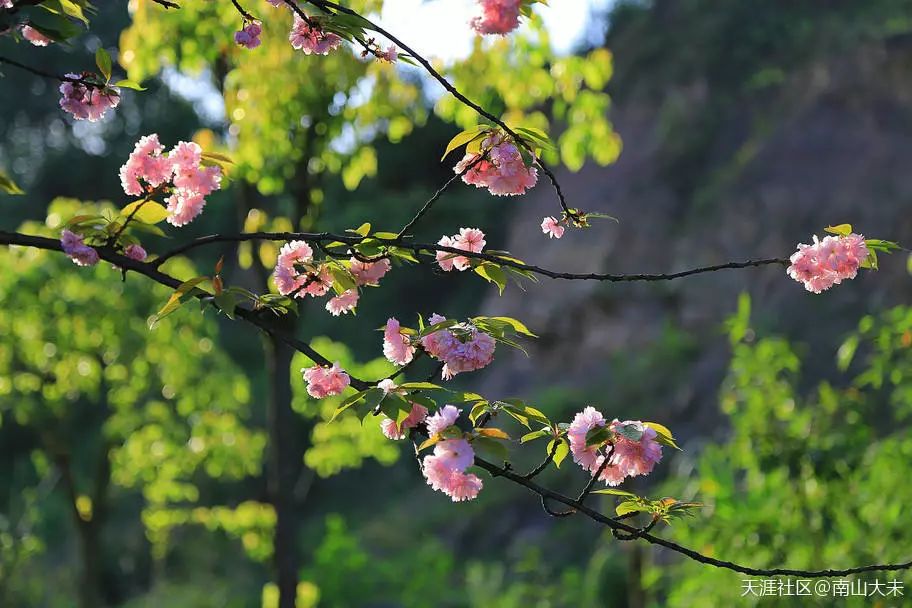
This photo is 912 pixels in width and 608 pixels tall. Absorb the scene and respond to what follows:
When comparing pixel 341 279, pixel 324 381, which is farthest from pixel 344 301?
pixel 324 381

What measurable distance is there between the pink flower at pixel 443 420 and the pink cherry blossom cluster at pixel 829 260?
79cm

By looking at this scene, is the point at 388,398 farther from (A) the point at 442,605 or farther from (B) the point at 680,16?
(B) the point at 680,16

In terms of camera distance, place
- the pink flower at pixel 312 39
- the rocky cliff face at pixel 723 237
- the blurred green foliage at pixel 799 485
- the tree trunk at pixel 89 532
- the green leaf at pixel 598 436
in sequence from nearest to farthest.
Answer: the green leaf at pixel 598 436 → the pink flower at pixel 312 39 → the blurred green foliage at pixel 799 485 → the tree trunk at pixel 89 532 → the rocky cliff face at pixel 723 237

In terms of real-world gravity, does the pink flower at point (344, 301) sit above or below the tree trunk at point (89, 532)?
below

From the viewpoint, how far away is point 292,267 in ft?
7.40

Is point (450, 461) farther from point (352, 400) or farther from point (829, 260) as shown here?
point (829, 260)

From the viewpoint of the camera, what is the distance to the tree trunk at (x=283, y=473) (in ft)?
14.9

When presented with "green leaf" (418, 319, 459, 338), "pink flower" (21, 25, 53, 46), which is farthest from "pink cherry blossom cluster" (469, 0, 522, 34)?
"pink flower" (21, 25, 53, 46)

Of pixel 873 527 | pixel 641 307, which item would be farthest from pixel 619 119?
pixel 873 527

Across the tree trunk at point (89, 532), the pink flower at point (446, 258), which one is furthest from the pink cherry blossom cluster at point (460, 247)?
the tree trunk at point (89, 532)

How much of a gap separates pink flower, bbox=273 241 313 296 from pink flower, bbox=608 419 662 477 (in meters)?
0.75

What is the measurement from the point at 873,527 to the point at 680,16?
10.0m

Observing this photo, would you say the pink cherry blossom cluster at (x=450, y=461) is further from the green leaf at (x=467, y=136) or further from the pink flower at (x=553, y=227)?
the pink flower at (x=553, y=227)

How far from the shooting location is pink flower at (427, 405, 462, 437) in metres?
1.79
